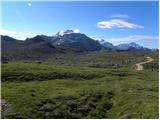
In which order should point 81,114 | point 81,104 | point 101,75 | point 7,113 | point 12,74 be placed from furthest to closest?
point 101,75, point 12,74, point 81,104, point 81,114, point 7,113

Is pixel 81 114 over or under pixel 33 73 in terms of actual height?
under

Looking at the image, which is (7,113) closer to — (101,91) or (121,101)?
(121,101)

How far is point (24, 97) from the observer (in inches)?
1292

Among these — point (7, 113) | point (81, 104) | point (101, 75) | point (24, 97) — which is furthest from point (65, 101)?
point (101, 75)

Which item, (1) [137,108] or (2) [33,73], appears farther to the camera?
(2) [33,73]

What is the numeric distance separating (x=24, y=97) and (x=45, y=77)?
16.8 meters

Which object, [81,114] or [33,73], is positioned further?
[33,73]

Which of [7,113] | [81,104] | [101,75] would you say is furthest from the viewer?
[101,75]

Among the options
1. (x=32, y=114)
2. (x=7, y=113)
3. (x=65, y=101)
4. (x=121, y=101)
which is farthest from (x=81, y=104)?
(x=7, y=113)

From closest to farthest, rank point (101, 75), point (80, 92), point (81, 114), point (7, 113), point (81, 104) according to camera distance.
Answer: point (7, 113)
point (81, 114)
point (81, 104)
point (80, 92)
point (101, 75)

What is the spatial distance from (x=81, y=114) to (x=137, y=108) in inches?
188

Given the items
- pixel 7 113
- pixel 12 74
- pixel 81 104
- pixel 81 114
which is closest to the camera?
pixel 7 113

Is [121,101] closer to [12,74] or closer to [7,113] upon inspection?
[7,113]

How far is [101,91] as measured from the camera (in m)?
37.2
